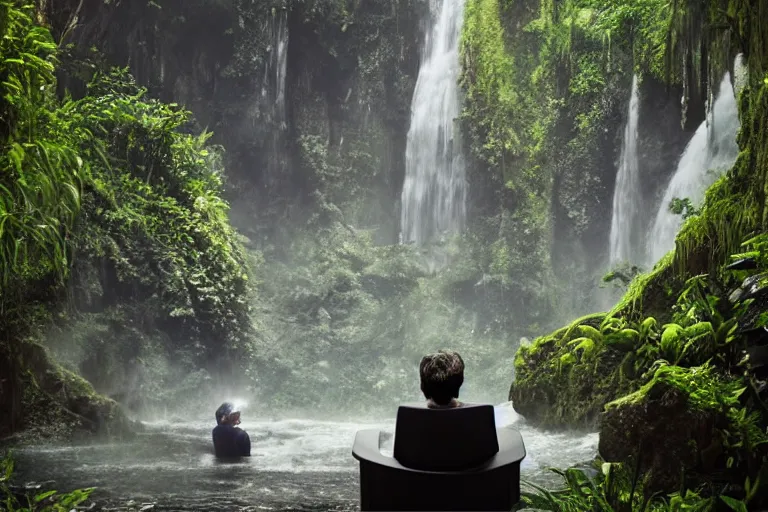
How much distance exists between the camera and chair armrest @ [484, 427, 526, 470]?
228 cm

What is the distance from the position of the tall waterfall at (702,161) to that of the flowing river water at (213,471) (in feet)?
18.3

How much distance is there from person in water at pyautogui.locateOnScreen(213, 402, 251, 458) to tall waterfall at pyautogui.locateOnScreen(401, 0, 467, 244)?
1069 centimetres

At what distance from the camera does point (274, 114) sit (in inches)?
622

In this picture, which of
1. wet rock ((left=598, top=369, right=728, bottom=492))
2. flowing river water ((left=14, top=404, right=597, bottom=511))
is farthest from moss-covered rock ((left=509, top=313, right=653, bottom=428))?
wet rock ((left=598, top=369, right=728, bottom=492))

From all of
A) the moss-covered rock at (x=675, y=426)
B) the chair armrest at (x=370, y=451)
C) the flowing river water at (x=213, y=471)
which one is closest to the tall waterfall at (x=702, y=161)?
the flowing river water at (x=213, y=471)

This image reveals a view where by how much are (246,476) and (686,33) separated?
6463 millimetres

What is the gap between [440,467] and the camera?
7.42ft

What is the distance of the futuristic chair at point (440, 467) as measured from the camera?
224 centimetres

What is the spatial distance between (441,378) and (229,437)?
13.7ft

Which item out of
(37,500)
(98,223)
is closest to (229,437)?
(37,500)

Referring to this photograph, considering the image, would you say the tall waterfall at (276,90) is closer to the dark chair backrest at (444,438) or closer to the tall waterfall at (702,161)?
the tall waterfall at (702,161)

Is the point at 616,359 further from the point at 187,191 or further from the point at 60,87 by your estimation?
the point at 60,87

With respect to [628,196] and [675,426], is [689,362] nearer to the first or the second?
[675,426]

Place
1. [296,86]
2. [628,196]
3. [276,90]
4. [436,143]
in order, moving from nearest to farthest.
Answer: [628,196]
[276,90]
[296,86]
[436,143]
